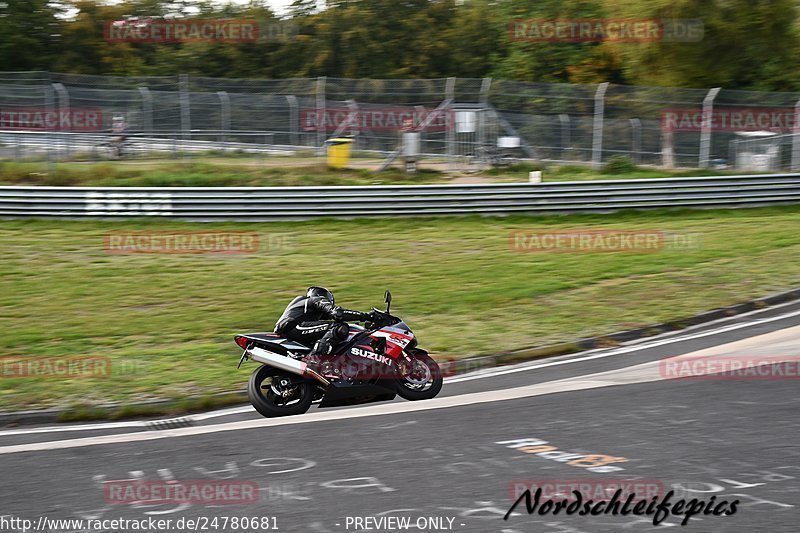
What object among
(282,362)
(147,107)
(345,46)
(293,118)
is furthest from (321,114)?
(345,46)

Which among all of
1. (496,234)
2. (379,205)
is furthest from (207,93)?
(496,234)

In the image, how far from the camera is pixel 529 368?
35.2ft

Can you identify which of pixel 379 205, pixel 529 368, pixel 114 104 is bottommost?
pixel 529 368

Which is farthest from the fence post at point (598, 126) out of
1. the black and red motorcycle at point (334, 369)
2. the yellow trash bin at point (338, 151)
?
the black and red motorcycle at point (334, 369)

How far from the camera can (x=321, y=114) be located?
22.5m

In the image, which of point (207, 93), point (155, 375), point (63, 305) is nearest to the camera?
point (155, 375)

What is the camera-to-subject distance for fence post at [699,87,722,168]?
21.8 meters

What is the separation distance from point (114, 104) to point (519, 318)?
Result: 1429cm

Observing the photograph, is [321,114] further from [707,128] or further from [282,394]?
[282,394]

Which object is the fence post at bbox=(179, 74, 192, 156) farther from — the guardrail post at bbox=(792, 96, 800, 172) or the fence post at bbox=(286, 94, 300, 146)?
the guardrail post at bbox=(792, 96, 800, 172)

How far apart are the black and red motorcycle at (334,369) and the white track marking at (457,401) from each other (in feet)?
0.74

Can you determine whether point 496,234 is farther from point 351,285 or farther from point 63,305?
point 63,305

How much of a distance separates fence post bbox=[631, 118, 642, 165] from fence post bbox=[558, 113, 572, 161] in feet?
5.51

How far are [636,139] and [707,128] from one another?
1.99m
